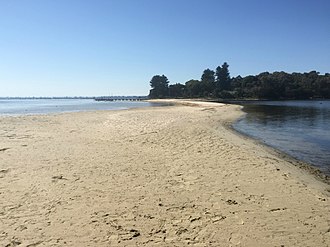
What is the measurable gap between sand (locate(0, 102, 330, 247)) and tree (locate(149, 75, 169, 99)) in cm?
16796

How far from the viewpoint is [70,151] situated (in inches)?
527

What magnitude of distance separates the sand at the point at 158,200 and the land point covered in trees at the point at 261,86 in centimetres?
13734

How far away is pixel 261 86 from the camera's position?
14038 cm

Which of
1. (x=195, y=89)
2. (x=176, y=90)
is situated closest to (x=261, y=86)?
(x=195, y=89)

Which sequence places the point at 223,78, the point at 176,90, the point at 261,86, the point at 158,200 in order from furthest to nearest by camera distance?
the point at 176,90 → the point at 223,78 → the point at 261,86 → the point at 158,200

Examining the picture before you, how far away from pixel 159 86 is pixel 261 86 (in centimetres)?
6482

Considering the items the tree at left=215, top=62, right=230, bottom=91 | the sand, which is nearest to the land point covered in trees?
the tree at left=215, top=62, right=230, bottom=91

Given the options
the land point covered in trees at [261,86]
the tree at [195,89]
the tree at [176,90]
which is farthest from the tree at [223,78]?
the tree at [176,90]

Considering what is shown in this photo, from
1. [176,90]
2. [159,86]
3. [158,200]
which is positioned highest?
[159,86]

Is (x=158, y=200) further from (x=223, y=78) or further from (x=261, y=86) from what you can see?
(x=223, y=78)

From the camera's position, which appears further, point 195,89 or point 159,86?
point 159,86

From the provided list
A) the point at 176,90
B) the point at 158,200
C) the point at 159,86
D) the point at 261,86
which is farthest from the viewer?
the point at 159,86

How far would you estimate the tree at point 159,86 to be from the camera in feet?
589

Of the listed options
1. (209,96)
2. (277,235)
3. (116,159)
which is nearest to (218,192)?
(277,235)
